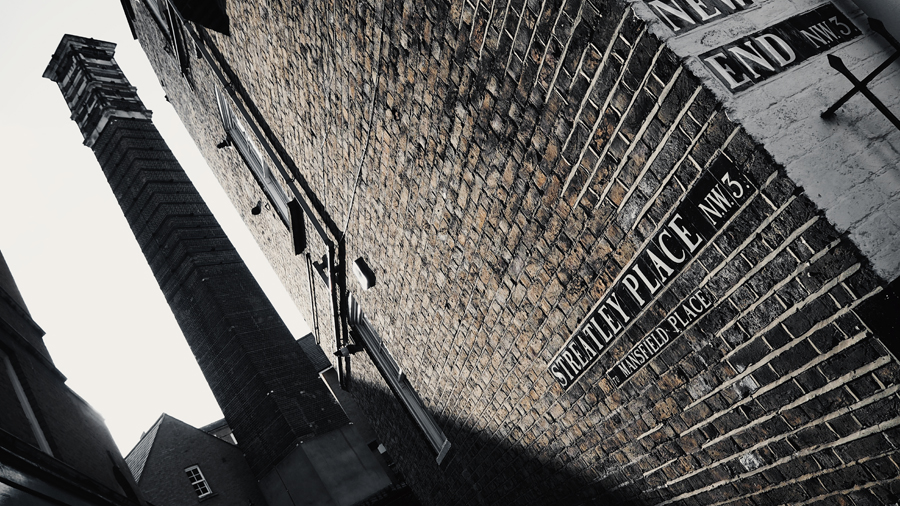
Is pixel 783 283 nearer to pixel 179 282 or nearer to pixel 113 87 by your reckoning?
pixel 179 282

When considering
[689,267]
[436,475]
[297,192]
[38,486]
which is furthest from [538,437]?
[38,486]

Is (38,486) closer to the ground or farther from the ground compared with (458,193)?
farther from the ground

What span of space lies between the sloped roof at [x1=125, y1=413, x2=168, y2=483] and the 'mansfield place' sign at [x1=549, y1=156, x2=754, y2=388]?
18853 millimetres

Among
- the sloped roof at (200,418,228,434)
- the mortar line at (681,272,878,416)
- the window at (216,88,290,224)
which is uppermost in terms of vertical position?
the sloped roof at (200,418,228,434)

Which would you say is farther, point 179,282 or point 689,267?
point 179,282

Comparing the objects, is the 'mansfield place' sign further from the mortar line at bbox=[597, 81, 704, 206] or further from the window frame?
the window frame

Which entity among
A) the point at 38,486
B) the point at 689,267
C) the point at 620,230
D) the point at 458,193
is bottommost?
the point at 689,267

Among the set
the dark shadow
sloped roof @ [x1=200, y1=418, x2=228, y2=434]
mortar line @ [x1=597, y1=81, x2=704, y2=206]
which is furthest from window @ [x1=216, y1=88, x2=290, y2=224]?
sloped roof @ [x1=200, y1=418, x2=228, y2=434]

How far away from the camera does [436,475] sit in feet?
20.8

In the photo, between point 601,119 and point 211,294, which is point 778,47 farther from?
point 211,294

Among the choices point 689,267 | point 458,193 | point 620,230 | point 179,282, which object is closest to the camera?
point 689,267

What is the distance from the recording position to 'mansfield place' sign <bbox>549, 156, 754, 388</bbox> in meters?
1.93

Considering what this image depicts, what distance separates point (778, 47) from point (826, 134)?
41 cm

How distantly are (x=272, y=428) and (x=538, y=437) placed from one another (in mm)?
11867
